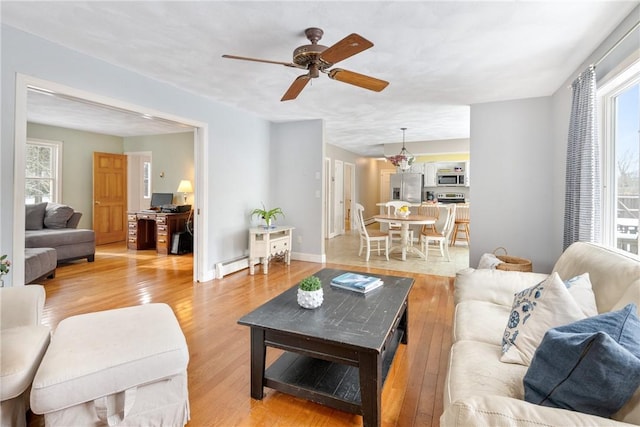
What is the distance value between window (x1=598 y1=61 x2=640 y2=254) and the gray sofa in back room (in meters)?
6.43

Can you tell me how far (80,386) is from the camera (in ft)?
4.27

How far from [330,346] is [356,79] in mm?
1879

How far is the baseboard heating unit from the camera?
4298mm

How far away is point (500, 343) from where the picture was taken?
1.57 meters

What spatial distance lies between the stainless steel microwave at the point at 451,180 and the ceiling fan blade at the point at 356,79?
6.09 metres

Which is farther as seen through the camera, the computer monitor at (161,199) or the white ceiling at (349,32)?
the computer monitor at (161,199)

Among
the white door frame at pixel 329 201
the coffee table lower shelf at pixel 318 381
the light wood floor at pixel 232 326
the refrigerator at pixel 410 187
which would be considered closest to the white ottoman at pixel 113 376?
the light wood floor at pixel 232 326

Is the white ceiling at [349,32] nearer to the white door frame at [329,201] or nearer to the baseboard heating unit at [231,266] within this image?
the baseboard heating unit at [231,266]

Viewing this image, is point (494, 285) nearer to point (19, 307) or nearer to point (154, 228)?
point (19, 307)

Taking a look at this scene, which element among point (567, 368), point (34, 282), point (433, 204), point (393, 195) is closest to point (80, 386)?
point (567, 368)

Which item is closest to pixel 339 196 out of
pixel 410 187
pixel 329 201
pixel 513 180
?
pixel 329 201

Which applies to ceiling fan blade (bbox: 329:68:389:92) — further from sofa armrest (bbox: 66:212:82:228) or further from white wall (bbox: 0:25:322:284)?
sofa armrest (bbox: 66:212:82:228)

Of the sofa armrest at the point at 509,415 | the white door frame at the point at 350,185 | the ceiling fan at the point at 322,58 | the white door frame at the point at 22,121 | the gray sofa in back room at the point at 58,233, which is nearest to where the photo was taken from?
the sofa armrest at the point at 509,415

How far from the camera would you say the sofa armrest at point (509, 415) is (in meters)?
0.81
